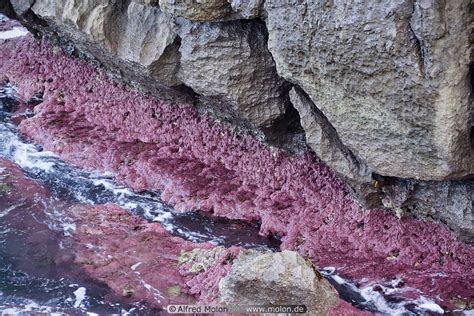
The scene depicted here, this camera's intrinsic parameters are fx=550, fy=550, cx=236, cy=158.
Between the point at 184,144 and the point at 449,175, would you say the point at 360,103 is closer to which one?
the point at 449,175

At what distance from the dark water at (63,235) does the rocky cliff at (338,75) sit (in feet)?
4.73

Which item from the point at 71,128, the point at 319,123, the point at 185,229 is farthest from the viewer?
the point at 71,128

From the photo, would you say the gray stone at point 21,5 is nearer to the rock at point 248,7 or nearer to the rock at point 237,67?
the rock at point 237,67

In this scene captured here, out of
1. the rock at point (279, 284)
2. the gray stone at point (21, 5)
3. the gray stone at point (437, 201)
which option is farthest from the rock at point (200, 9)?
the gray stone at point (21, 5)

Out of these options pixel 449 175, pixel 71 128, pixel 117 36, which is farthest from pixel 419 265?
pixel 71 128

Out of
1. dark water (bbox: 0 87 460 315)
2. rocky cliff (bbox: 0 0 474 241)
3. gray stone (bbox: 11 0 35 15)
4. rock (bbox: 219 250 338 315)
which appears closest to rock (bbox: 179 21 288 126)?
rocky cliff (bbox: 0 0 474 241)

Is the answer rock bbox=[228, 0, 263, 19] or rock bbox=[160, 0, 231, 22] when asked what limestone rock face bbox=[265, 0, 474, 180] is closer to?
rock bbox=[228, 0, 263, 19]

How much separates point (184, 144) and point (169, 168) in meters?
0.62

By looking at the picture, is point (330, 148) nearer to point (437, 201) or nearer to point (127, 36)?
point (437, 201)

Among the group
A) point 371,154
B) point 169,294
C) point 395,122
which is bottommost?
point 169,294

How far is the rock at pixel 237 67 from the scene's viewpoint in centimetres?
773

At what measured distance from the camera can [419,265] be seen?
705 cm

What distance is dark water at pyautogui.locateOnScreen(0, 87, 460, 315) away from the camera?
21.5 feet

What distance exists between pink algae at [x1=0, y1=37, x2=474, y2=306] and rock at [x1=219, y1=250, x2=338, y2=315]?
1.17 meters
